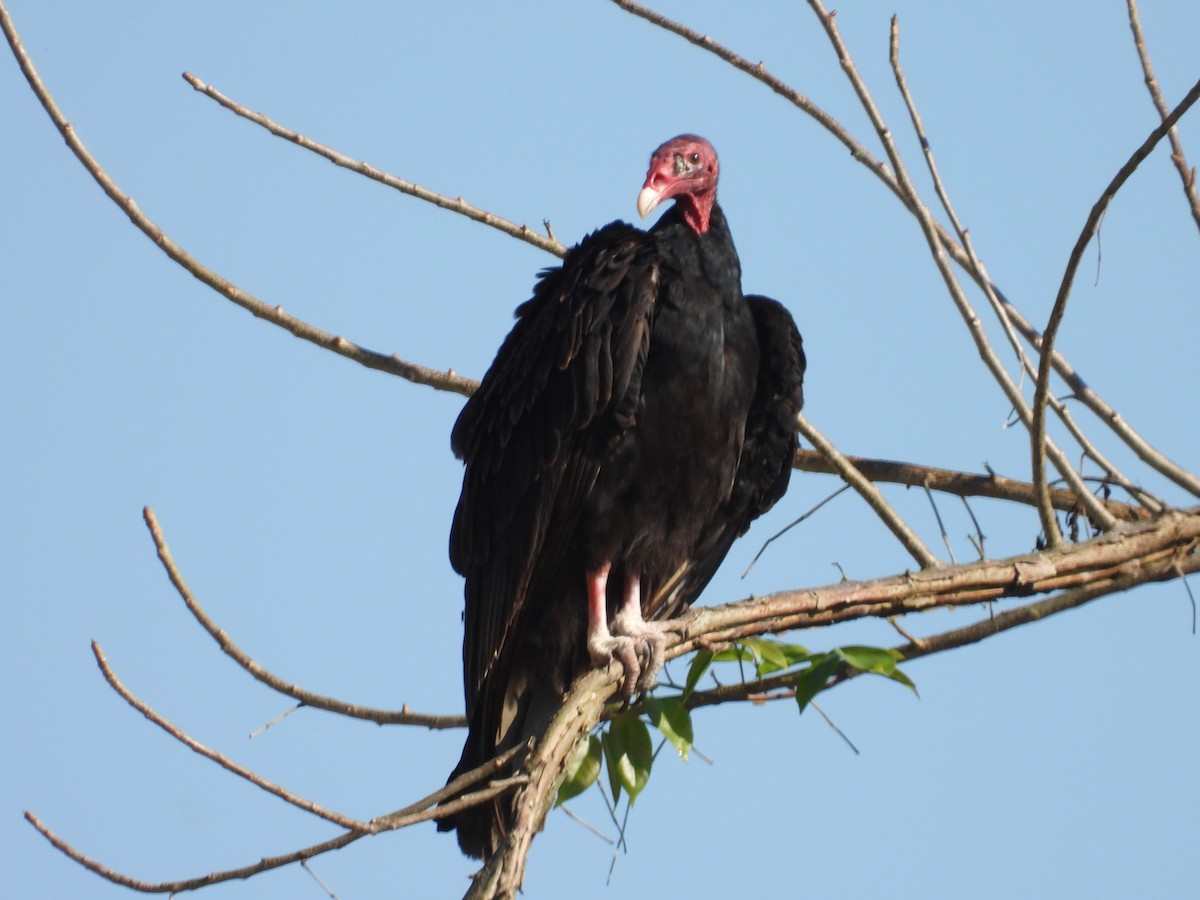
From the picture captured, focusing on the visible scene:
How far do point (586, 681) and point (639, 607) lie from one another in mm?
1235

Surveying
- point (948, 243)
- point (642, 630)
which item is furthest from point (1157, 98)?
point (642, 630)

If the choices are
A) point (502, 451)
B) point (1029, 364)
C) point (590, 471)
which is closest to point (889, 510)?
point (1029, 364)

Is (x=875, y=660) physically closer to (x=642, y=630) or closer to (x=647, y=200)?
(x=642, y=630)

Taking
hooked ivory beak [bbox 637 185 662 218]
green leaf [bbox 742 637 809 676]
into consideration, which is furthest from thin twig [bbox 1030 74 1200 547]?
hooked ivory beak [bbox 637 185 662 218]

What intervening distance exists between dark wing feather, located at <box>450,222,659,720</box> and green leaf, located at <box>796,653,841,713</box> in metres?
1.29

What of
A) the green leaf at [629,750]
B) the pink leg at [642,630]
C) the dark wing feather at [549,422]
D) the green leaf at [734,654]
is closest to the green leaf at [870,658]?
the green leaf at [734,654]

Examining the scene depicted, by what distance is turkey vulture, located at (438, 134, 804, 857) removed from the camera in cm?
419

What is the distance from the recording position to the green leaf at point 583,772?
10.8 feet

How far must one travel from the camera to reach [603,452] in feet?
13.9

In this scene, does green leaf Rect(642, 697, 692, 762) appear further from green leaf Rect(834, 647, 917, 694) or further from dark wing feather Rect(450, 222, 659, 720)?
dark wing feather Rect(450, 222, 659, 720)

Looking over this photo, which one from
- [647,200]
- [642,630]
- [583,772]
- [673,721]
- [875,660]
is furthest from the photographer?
[647,200]

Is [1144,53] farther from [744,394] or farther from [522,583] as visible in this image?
[522,583]

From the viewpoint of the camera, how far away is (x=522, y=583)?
4211 millimetres

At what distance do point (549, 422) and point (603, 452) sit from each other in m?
0.18
